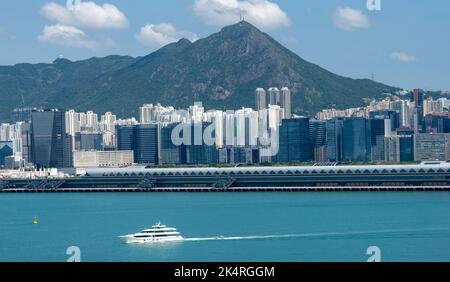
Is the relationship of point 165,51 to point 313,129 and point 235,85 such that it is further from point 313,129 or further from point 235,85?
point 313,129

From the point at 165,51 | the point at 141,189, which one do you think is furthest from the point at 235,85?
the point at 141,189

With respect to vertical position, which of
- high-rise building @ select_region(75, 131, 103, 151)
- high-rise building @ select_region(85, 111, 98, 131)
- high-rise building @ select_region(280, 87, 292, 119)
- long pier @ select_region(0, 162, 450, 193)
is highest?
high-rise building @ select_region(280, 87, 292, 119)

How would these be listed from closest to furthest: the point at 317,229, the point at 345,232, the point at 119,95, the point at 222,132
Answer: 1. the point at 345,232
2. the point at 317,229
3. the point at 222,132
4. the point at 119,95

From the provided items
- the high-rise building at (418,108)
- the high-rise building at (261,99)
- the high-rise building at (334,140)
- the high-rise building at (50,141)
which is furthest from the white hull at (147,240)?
the high-rise building at (261,99)

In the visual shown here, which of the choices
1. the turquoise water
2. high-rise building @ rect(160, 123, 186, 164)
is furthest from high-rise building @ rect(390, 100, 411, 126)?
the turquoise water

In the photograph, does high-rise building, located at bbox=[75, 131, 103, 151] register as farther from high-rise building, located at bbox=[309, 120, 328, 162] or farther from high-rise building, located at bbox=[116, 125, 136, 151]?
high-rise building, located at bbox=[309, 120, 328, 162]

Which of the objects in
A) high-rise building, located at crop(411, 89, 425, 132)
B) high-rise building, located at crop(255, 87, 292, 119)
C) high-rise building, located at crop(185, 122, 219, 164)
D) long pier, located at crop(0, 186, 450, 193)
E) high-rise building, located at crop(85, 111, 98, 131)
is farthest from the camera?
high-rise building, located at crop(85, 111, 98, 131)
